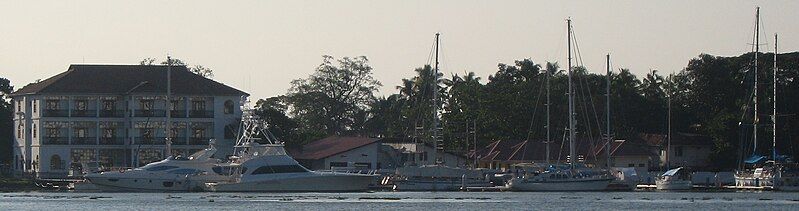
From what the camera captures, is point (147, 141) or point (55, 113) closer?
point (147, 141)

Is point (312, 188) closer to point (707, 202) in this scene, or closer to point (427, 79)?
point (707, 202)

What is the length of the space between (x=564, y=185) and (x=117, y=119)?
38.6 meters

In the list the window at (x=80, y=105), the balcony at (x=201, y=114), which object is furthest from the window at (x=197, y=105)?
the window at (x=80, y=105)

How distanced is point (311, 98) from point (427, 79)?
11.9 meters

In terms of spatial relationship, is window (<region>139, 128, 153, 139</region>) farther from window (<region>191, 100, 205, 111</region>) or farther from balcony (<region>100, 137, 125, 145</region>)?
window (<region>191, 100, 205, 111</region>)

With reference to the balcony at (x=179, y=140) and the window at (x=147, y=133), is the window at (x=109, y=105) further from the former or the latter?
the balcony at (x=179, y=140)

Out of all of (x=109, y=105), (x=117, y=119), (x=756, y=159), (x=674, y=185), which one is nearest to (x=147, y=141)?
(x=117, y=119)

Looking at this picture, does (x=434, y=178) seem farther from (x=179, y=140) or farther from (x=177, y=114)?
(x=177, y=114)

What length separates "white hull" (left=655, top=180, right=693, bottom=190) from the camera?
4838 inches

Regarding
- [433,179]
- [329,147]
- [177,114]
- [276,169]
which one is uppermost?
[177,114]

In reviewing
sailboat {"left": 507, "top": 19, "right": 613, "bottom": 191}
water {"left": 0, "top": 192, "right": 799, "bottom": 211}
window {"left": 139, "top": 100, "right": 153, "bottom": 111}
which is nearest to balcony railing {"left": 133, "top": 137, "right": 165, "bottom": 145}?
window {"left": 139, "top": 100, "right": 153, "bottom": 111}

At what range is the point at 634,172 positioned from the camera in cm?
12794

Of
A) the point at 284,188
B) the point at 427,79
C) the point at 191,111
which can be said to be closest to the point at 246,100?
the point at 284,188

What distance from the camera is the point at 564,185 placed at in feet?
395
